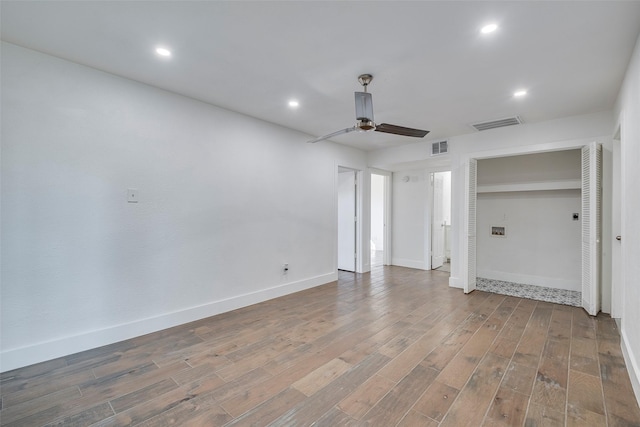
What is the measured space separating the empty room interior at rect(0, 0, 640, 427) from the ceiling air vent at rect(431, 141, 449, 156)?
0.52 meters

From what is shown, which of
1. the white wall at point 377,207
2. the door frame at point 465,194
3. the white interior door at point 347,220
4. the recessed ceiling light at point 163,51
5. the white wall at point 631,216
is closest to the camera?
the white wall at point 631,216

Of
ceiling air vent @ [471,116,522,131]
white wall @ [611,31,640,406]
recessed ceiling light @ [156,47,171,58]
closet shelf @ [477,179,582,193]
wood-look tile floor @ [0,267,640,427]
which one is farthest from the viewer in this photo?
closet shelf @ [477,179,582,193]

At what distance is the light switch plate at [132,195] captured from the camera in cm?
296

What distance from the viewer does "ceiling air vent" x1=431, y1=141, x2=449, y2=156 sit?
504 centimetres

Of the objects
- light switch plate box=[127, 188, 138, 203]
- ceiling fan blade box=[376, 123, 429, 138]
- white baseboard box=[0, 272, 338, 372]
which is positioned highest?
ceiling fan blade box=[376, 123, 429, 138]

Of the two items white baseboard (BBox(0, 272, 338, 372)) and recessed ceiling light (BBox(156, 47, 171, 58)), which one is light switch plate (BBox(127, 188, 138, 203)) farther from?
recessed ceiling light (BBox(156, 47, 171, 58))

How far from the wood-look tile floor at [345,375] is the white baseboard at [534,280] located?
136cm

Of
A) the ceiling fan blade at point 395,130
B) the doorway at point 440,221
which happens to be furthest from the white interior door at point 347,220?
the ceiling fan blade at point 395,130

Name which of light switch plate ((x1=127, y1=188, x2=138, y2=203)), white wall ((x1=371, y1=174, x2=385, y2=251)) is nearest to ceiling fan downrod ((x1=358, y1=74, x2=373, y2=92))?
light switch plate ((x1=127, y1=188, x2=138, y2=203))

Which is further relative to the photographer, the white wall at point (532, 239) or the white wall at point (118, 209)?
the white wall at point (532, 239)

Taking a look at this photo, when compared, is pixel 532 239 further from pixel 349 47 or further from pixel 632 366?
pixel 349 47

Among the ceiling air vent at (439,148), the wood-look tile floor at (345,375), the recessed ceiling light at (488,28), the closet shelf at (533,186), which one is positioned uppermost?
the recessed ceiling light at (488,28)

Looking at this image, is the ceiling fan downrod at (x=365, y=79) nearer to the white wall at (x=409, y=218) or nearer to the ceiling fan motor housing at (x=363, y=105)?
the ceiling fan motor housing at (x=363, y=105)

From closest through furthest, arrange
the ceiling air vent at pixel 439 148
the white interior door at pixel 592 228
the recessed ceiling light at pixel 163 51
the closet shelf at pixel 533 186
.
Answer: the recessed ceiling light at pixel 163 51 → the white interior door at pixel 592 228 → the closet shelf at pixel 533 186 → the ceiling air vent at pixel 439 148
